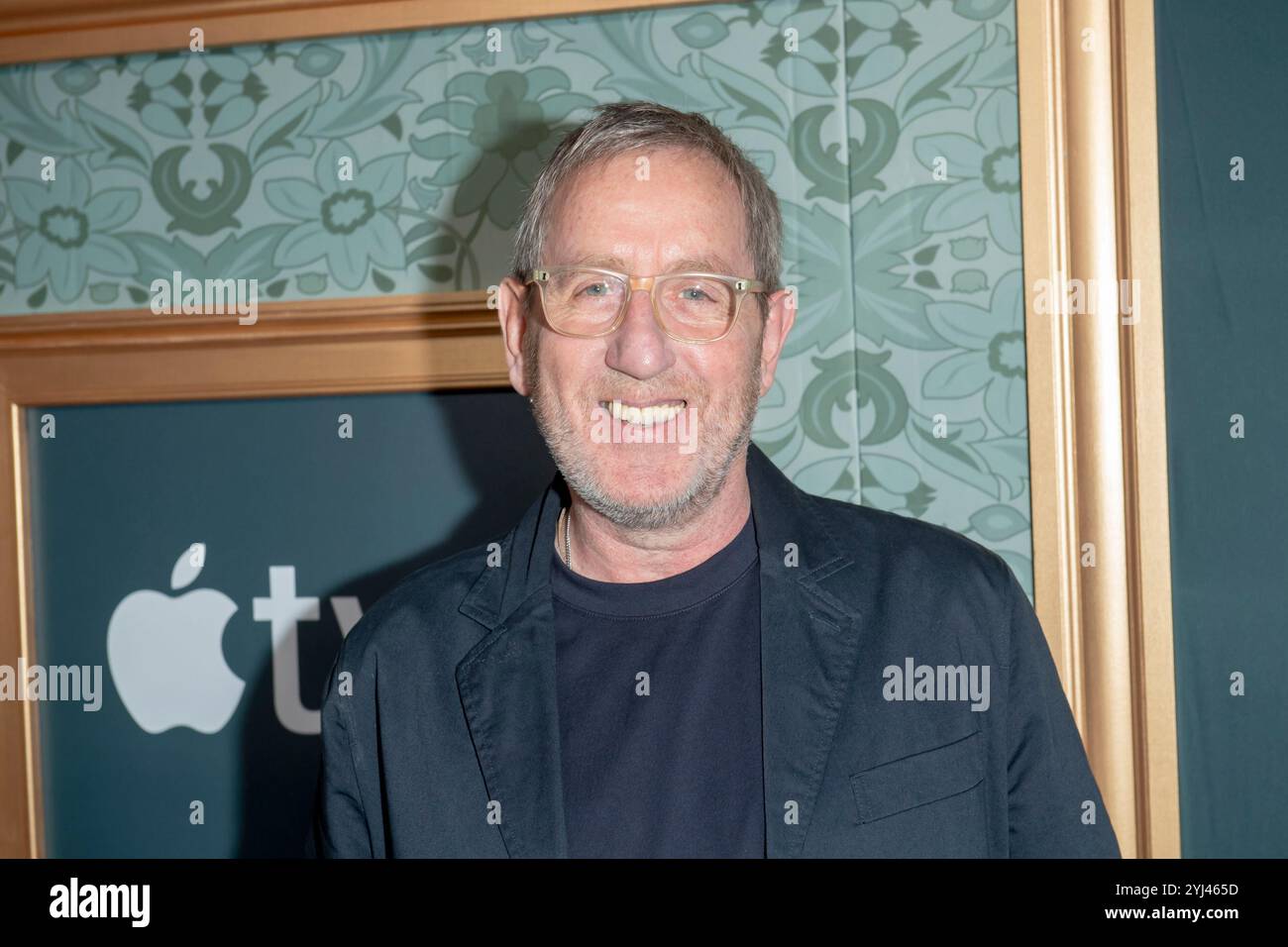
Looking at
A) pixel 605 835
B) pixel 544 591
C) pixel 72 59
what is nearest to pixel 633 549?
pixel 544 591

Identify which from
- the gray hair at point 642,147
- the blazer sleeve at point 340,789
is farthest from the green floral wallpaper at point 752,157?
the blazer sleeve at point 340,789

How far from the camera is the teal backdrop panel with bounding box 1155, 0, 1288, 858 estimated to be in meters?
1.41

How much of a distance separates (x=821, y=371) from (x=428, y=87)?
2.18 feet

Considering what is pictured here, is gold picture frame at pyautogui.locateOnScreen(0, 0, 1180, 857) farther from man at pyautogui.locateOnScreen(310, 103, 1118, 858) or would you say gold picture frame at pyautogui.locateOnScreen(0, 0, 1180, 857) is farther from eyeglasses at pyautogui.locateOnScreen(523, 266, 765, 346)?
eyeglasses at pyautogui.locateOnScreen(523, 266, 765, 346)

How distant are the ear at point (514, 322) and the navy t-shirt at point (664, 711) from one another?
0.22 meters

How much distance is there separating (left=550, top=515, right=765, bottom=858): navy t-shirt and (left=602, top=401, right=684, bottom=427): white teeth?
0.15 metres

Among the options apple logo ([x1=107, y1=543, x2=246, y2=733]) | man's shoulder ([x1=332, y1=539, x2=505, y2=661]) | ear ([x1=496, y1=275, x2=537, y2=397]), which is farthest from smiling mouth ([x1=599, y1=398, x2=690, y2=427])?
apple logo ([x1=107, y1=543, x2=246, y2=733])

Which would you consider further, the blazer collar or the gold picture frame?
the gold picture frame

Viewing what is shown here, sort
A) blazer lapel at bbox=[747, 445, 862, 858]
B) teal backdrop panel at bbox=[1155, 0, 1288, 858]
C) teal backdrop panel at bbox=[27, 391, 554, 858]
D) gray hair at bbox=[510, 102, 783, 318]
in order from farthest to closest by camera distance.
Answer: teal backdrop panel at bbox=[27, 391, 554, 858] < teal backdrop panel at bbox=[1155, 0, 1288, 858] < gray hair at bbox=[510, 102, 783, 318] < blazer lapel at bbox=[747, 445, 862, 858]

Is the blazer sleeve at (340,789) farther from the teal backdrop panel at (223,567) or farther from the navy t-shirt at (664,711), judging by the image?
the teal backdrop panel at (223,567)

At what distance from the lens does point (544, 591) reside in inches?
45.4

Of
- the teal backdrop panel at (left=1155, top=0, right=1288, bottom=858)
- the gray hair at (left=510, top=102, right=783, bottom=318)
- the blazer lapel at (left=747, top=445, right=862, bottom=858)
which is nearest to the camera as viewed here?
the blazer lapel at (left=747, top=445, right=862, bottom=858)

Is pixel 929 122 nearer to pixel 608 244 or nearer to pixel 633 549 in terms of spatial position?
pixel 608 244

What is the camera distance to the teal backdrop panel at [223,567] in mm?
1579
